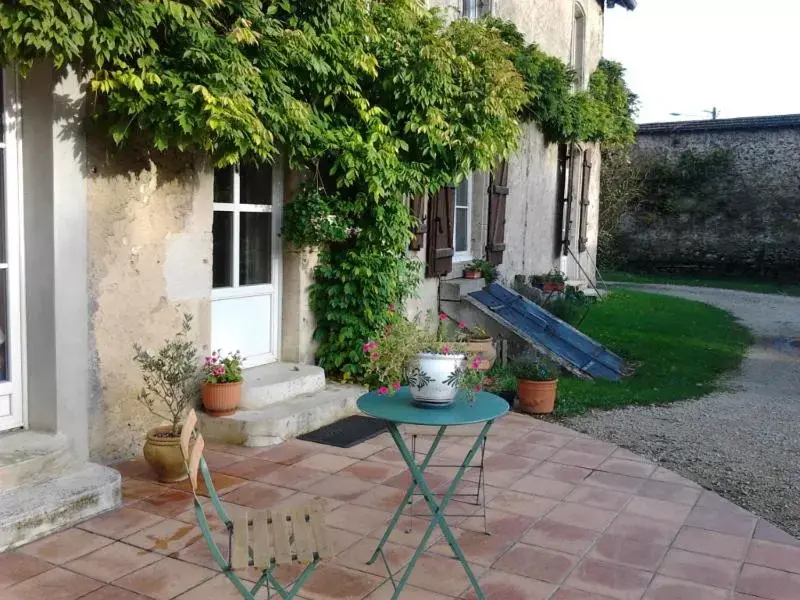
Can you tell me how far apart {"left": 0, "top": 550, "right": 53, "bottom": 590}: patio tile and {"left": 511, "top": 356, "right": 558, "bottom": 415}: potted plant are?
4.00 metres

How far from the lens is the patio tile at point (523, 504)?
4.19 m

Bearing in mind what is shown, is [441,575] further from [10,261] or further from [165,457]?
[10,261]

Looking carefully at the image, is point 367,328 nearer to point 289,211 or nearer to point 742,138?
point 289,211

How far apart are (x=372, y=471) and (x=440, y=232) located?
3894mm

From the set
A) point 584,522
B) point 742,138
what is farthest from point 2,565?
point 742,138

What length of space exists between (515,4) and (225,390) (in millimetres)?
7288

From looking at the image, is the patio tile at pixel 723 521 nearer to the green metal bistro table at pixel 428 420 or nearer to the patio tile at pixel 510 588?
the patio tile at pixel 510 588

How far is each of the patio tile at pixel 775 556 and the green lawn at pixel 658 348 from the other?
2654 mm

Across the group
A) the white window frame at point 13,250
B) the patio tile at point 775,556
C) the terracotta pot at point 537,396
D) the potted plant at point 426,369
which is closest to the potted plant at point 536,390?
the terracotta pot at point 537,396

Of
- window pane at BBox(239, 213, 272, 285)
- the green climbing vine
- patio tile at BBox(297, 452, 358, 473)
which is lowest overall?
patio tile at BBox(297, 452, 358, 473)

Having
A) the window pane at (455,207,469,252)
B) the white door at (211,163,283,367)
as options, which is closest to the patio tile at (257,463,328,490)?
the white door at (211,163,283,367)

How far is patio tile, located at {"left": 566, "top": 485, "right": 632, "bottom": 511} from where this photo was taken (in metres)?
4.34

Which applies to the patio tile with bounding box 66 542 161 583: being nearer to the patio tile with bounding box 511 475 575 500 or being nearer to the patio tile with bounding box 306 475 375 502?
the patio tile with bounding box 306 475 375 502

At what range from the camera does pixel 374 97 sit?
6.33 m
